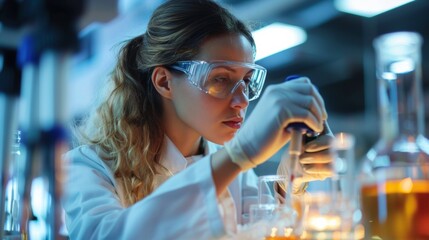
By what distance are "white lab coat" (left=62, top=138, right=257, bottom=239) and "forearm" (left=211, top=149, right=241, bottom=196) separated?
2 centimetres

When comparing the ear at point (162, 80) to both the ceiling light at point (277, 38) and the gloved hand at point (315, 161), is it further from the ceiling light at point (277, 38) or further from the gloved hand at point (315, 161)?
the ceiling light at point (277, 38)

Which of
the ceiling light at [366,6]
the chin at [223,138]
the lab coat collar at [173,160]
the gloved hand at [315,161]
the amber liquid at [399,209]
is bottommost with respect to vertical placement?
the amber liquid at [399,209]

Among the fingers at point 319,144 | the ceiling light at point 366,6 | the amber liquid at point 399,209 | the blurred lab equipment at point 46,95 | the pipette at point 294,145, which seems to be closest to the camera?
the blurred lab equipment at point 46,95

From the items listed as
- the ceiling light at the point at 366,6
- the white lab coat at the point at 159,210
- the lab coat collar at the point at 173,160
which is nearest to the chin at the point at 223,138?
the lab coat collar at the point at 173,160

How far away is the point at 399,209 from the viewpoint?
92 centimetres

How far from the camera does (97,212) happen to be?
57.3 inches

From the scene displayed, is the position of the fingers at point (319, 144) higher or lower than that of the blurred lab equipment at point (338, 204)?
higher

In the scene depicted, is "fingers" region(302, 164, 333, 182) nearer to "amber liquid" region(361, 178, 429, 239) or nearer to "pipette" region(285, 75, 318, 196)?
"pipette" region(285, 75, 318, 196)

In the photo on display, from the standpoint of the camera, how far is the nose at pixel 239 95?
1631 millimetres

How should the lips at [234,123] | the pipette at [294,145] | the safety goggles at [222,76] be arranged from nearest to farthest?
the pipette at [294,145] → the safety goggles at [222,76] → the lips at [234,123]

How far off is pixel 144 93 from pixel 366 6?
8.21ft

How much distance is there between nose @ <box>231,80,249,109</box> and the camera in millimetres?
1631

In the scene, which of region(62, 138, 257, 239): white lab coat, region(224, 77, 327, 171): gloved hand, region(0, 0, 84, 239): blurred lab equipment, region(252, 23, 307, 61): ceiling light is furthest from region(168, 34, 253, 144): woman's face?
region(252, 23, 307, 61): ceiling light

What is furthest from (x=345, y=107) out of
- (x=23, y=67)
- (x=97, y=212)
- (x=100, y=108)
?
(x=23, y=67)
